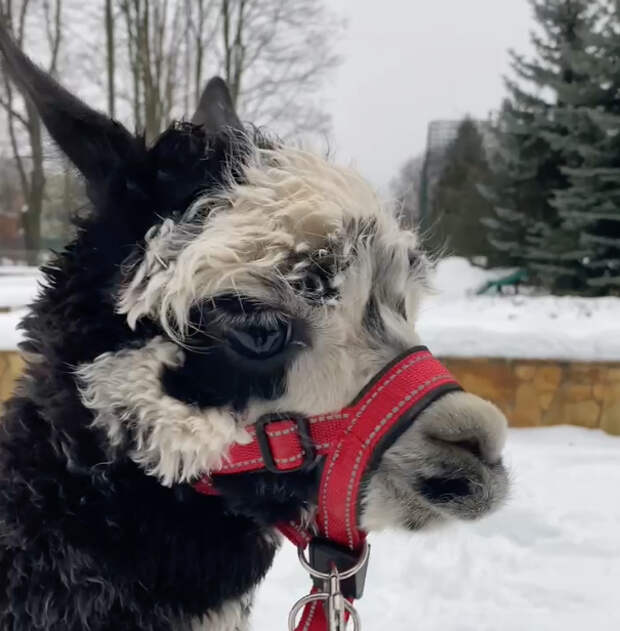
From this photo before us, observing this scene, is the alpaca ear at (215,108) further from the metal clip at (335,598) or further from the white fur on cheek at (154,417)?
the metal clip at (335,598)

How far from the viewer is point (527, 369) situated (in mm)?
5023

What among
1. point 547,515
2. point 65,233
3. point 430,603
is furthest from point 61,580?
point 547,515

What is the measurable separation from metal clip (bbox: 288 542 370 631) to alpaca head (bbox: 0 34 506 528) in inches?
4.5

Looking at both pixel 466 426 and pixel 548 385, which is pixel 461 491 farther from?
pixel 548 385

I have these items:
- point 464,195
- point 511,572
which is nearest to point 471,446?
point 511,572

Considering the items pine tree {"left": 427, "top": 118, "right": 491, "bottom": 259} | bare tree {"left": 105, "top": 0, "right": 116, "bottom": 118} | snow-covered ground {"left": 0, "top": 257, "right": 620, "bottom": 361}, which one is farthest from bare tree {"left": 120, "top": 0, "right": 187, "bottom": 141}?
snow-covered ground {"left": 0, "top": 257, "right": 620, "bottom": 361}

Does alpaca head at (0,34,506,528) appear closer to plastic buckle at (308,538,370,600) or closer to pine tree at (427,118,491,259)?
plastic buckle at (308,538,370,600)

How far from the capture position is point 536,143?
14.3 metres

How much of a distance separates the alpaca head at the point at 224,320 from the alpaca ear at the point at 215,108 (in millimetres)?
519

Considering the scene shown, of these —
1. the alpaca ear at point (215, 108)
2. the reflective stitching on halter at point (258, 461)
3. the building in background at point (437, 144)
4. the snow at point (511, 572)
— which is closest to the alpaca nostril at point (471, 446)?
the reflective stitching on halter at point (258, 461)

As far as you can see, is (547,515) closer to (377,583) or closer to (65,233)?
(377,583)

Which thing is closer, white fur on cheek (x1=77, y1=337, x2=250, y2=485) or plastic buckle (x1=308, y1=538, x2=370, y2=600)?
white fur on cheek (x1=77, y1=337, x2=250, y2=485)

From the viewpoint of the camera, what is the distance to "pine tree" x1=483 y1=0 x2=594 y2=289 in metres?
13.9

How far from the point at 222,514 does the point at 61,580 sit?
32 cm
